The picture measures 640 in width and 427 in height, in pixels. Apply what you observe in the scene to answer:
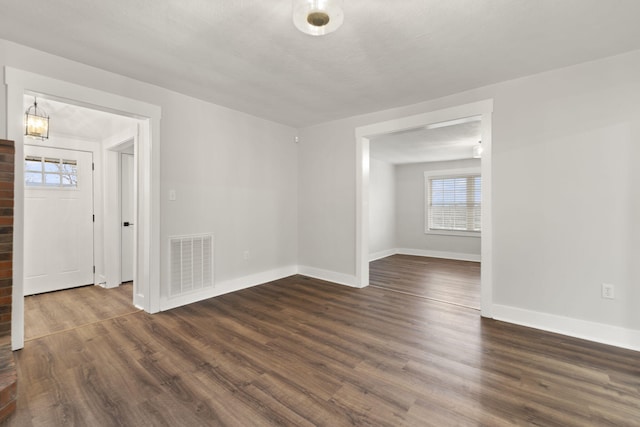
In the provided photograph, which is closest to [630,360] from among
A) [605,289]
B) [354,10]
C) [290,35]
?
[605,289]

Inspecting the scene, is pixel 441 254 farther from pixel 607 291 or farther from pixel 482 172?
pixel 607 291

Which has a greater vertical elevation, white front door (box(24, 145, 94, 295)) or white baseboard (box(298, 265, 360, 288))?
white front door (box(24, 145, 94, 295))

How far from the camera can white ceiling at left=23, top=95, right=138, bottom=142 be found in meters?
3.62

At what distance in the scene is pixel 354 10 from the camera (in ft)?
6.48

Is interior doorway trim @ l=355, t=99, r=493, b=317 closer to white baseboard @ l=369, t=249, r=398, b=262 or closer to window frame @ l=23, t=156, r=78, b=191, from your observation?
white baseboard @ l=369, t=249, r=398, b=262

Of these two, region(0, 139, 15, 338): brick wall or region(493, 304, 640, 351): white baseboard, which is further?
region(493, 304, 640, 351): white baseboard

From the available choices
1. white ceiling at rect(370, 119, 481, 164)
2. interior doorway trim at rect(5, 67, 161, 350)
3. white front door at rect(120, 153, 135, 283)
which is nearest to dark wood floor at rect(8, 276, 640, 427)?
interior doorway trim at rect(5, 67, 161, 350)

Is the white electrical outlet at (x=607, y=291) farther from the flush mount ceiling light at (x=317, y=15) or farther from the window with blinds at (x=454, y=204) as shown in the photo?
the window with blinds at (x=454, y=204)

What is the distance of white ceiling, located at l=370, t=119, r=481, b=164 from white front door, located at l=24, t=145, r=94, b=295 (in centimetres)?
455

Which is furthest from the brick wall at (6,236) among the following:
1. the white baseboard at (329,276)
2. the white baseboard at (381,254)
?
the white baseboard at (381,254)

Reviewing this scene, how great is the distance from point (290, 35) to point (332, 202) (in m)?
2.75

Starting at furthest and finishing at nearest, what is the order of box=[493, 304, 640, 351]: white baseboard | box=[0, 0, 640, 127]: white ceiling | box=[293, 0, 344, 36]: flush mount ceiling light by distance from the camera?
box=[493, 304, 640, 351]: white baseboard, box=[0, 0, 640, 127]: white ceiling, box=[293, 0, 344, 36]: flush mount ceiling light

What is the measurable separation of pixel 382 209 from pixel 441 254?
1862 millimetres

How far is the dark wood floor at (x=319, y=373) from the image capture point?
68.0 inches
